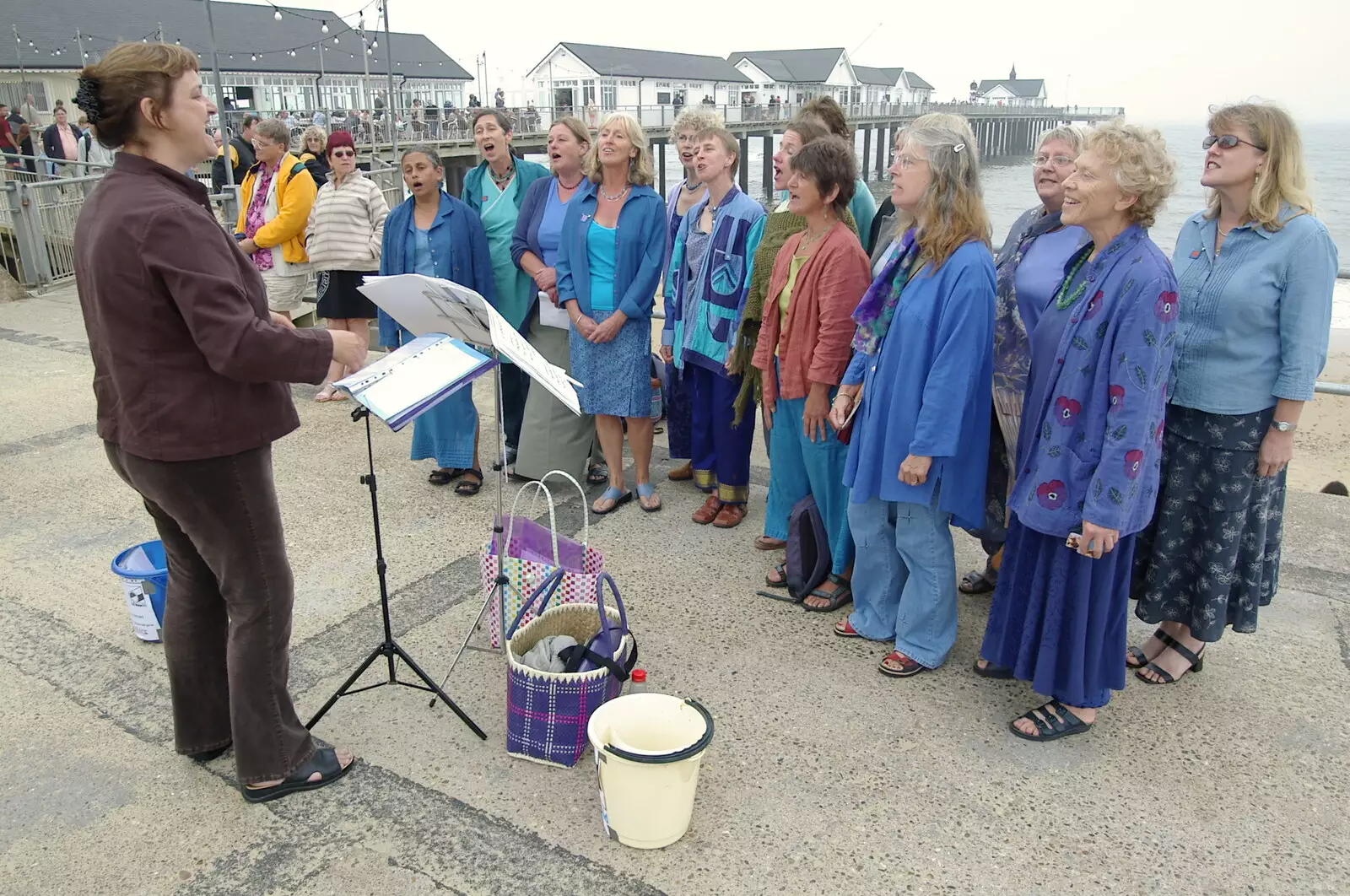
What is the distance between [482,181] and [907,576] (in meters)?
3.31

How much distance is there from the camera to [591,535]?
440 centimetres

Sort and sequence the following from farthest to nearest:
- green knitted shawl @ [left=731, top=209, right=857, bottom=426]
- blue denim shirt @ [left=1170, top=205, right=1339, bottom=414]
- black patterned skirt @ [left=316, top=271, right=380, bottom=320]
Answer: black patterned skirt @ [left=316, top=271, right=380, bottom=320] → green knitted shawl @ [left=731, top=209, right=857, bottom=426] → blue denim shirt @ [left=1170, top=205, right=1339, bottom=414]

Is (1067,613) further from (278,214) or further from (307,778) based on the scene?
(278,214)

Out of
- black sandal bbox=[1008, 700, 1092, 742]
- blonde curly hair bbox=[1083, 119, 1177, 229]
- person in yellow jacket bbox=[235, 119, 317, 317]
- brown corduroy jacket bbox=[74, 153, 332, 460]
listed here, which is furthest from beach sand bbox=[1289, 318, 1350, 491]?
person in yellow jacket bbox=[235, 119, 317, 317]

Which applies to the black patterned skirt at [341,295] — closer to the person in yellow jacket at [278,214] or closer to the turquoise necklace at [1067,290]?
the person in yellow jacket at [278,214]

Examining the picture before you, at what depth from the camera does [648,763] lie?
227 centimetres

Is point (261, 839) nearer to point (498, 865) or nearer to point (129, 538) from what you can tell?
point (498, 865)

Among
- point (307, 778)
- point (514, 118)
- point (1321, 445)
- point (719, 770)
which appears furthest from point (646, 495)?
point (514, 118)

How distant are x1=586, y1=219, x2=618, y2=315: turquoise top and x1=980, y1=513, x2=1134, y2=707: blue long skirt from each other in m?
2.30

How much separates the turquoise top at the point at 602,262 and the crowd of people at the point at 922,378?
2.9 inches

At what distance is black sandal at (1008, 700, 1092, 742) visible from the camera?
287 centimetres

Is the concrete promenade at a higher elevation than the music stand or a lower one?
lower

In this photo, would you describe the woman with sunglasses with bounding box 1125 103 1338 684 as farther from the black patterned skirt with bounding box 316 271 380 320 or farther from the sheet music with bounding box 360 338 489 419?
the black patterned skirt with bounding box 316 271 380 320

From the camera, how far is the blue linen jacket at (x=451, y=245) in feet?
15.6
